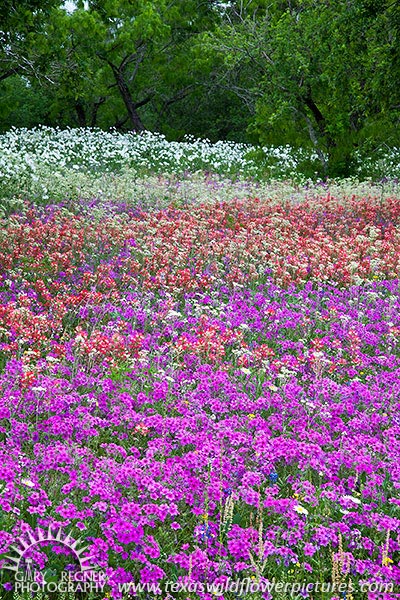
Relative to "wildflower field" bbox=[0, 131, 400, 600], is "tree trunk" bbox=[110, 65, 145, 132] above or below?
above

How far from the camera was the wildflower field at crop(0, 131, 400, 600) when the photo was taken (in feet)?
10.6

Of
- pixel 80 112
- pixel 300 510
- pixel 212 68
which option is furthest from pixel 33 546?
pixel 212 68

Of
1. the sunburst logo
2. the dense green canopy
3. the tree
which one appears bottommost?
the sunburst logo

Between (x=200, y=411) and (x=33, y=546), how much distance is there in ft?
6.13

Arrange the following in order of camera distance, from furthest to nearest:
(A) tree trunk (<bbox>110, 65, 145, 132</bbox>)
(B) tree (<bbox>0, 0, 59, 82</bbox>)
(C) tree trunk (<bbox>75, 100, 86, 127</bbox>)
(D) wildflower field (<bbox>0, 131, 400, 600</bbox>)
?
(C) tree trunk (<bbox>75, 100, 86, 127</bbox>)
(A) tree trunk (<bbox>110, 65, 145, 132</bbox>)
(B) tree (<bbox>0, 0, 59, 82</bbox>)
(D) wildflower field (<bbox>0, 131, 400, 600</bbox>)

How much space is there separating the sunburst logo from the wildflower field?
27 millimetres

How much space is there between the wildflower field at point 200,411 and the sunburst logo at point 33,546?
3 centimetres

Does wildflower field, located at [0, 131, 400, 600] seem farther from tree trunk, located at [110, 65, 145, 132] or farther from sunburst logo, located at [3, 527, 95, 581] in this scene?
tree trunk, located at [110, 65, 145, 132]

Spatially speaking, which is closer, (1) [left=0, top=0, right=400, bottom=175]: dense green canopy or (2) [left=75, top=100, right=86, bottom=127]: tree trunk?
(1) [left=0, top=0, right=400, bottom=175]: dense green canopy

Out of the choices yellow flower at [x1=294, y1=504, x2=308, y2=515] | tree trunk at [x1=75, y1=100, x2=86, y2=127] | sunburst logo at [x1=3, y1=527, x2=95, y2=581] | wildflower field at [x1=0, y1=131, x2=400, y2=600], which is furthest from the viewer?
tree trunk at [x1=75, y1=100, x2=86, y2=127]

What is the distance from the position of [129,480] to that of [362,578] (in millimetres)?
1379

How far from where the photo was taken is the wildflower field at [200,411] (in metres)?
3.23

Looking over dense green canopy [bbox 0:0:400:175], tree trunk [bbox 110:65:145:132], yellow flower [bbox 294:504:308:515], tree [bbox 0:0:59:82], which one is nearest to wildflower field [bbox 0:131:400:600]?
yellow flower [bbox 294:504:308:515]

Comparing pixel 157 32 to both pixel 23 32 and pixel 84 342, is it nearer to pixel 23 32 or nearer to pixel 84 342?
pixel 23 32
